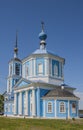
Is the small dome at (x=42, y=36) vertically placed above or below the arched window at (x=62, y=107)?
above

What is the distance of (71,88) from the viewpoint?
1485 inches

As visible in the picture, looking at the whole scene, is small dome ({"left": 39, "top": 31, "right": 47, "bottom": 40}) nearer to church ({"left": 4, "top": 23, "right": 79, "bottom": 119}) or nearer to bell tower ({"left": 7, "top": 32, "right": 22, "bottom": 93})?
church ({"left": 4, "top": 23, "right": 79, "bottom": 119})

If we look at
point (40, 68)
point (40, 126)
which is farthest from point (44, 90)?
point (40, 126)

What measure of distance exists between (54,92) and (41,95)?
2.18 meters

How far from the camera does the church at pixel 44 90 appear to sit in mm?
31812

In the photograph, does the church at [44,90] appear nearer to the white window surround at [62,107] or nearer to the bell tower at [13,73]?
the white window surround at [62,107]

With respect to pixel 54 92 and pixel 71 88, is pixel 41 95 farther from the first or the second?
A: pixel 71 88

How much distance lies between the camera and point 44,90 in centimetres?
3391

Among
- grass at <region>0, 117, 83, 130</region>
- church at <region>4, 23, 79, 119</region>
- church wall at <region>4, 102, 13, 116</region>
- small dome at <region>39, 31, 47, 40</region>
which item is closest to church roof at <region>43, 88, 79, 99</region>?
church at <region>4, 23, 79, 119</region>

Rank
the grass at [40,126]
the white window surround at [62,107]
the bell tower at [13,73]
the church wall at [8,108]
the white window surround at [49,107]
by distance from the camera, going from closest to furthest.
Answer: the grass at [40,126] < the white window surround at [62,107] < the white window surround at [49,107] < the church wall at [8,108] < the bell tower at [13,73]

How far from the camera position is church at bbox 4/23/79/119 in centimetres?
3181

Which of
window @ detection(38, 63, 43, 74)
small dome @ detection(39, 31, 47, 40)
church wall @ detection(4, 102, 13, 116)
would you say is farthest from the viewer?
church wall @ detection(4, 102, 13, 116)

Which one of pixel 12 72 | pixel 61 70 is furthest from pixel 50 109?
pixel 12 72

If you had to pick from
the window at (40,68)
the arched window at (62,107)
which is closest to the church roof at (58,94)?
the arched window at (62,107)
